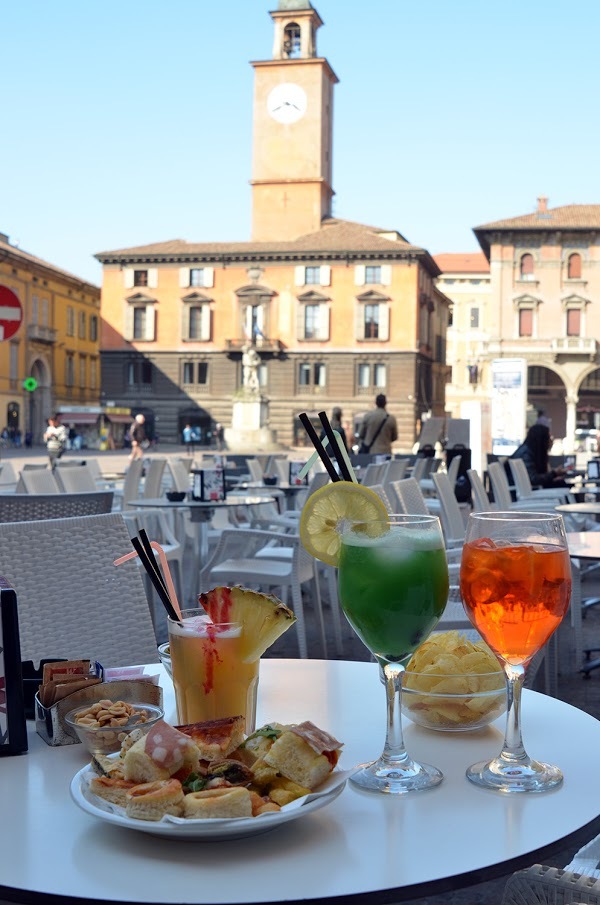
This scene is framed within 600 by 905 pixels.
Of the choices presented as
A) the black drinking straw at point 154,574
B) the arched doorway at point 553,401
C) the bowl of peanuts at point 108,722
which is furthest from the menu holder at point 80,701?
the arched doorway at point 553,401

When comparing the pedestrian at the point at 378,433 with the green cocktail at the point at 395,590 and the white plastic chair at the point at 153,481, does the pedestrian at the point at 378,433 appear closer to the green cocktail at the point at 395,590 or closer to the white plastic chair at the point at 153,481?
the white plastic chair at the point at 153,481

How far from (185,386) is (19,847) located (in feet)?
153

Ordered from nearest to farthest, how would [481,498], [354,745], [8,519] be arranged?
[354,745], [8,519], [481,498]

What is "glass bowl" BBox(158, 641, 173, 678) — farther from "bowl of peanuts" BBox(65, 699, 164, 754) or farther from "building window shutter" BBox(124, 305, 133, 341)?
"building window shutter" BBox(124, 305, 133, 341)

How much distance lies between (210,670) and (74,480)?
6.29 m

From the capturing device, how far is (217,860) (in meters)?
0.94

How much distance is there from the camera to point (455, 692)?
1.32 meters

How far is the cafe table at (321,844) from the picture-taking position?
87 cm

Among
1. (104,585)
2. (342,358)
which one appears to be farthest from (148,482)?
(342,358)

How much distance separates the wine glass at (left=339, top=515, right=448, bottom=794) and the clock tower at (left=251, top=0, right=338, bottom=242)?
50335 mm

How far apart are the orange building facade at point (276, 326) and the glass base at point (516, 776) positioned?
41689 millimetres

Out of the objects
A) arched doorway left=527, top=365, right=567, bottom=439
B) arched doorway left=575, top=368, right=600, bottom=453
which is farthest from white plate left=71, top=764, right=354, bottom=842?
arched doorway left=575, top=368, right=600, bottom=453

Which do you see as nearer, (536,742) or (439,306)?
(536,742)

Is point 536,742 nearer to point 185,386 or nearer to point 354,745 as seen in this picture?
point 354,745
